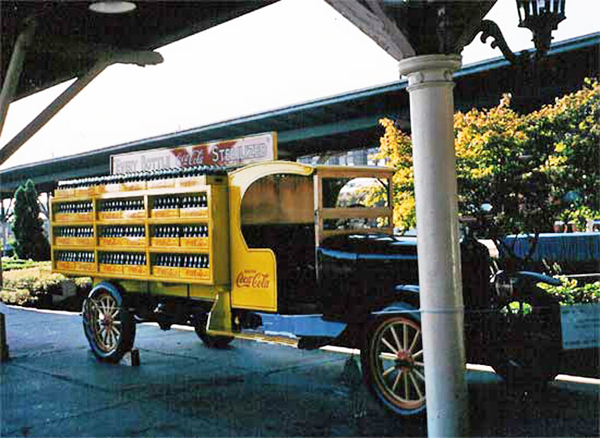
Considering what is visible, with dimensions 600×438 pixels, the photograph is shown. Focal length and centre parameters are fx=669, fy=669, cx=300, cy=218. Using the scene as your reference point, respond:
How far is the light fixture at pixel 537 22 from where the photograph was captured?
4.72 m

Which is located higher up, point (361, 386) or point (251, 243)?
point (251, 243)

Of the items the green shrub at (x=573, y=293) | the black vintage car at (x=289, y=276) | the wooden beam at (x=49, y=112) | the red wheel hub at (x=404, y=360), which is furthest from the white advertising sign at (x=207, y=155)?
the green shrub at (x=573, y=293)

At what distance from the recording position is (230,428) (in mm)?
5402

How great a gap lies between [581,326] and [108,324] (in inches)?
226

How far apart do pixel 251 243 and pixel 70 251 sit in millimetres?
3209

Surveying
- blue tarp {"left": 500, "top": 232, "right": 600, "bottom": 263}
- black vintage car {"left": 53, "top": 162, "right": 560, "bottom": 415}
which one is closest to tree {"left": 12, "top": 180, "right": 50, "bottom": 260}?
blue tarp {"left": 500, "top": 232, "right": 600, "bottom": 263}

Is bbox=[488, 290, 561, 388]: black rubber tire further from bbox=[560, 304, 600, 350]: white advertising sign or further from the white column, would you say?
the white column

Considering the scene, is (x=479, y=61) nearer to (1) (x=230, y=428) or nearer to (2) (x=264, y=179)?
(2) (x=264, y=179)

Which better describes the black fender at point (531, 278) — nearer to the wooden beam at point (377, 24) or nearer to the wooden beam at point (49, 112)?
the wooden beam at point (377, 24)

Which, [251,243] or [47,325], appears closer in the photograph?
[251,243]

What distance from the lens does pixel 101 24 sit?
30.6 ft

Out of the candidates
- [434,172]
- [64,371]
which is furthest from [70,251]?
[434,172]

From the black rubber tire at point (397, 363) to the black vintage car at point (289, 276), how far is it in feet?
0.04

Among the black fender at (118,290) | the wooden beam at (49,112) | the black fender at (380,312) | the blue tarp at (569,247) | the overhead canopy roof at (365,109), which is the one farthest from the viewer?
the overhead canopy roof at (365,109)
